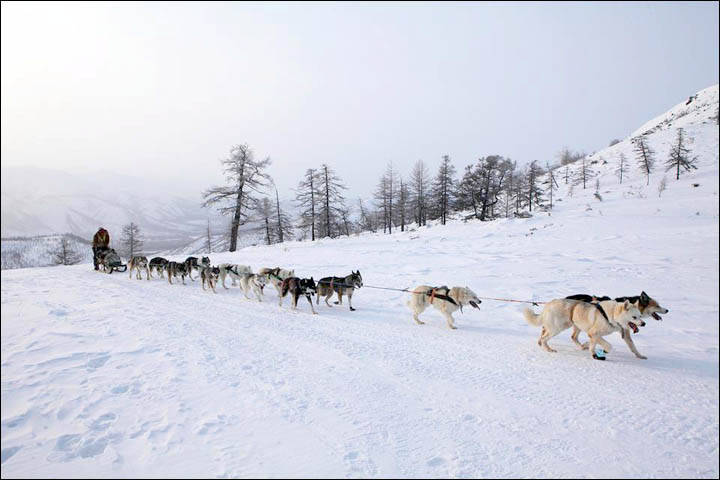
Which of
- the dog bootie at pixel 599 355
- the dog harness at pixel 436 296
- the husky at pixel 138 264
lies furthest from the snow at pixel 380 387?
the husky at pixel 138 264

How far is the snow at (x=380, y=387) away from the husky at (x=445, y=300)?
46 cm

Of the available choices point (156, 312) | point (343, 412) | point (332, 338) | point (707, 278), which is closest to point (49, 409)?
point (343, 412)

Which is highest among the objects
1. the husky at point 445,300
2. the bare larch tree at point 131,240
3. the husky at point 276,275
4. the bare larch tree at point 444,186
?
the bare larch tree at point 444,186

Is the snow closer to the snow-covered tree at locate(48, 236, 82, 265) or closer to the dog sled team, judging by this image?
the dog sled team

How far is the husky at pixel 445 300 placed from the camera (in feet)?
24.6

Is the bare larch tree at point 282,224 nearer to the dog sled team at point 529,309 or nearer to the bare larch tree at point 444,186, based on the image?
the bare larch tree at point 444,186

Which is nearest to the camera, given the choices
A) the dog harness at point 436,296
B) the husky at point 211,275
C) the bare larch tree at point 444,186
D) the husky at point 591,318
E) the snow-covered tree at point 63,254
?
the husky at point 591,318

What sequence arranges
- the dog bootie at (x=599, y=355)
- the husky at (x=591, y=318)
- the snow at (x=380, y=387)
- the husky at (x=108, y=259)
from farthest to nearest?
the husky at (x=108, y=259), the dog bootie at (x=599, y=355), the husky at (x=591, y=318), the snow at (x=380, y=387)

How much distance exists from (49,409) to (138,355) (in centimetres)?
194

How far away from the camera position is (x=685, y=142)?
105 inches

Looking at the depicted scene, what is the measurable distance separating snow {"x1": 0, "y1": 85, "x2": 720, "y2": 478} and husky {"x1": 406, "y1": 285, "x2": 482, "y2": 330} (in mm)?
460

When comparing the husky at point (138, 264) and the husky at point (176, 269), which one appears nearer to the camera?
the husky at point (176, 269)

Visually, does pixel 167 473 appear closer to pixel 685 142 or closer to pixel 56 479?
pixel 56 479

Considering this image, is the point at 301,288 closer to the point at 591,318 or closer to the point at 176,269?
the point at 591,318
